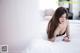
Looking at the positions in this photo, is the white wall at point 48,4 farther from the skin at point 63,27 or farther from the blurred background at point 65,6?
the skin at point 63,27

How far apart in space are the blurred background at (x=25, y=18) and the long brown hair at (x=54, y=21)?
0.08 ft

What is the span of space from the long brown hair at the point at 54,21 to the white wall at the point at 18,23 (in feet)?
0.30

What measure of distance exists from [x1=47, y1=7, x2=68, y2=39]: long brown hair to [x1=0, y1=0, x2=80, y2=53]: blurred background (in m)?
0.03

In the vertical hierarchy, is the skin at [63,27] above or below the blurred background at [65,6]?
below

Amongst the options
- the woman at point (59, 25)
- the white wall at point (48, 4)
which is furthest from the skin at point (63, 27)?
the white wall at point (48, 4)

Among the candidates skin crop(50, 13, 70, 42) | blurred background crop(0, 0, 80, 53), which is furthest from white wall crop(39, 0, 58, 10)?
skin crop(50, 13, 70, 42)

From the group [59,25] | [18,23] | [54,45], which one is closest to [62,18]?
[59,25]

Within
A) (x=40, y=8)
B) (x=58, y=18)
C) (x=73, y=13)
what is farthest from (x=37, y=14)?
(x=73, y=13)

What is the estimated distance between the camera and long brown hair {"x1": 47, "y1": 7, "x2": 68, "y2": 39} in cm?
105

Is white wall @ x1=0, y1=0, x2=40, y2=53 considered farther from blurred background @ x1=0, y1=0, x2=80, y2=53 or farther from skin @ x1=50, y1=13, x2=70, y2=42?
skin @ x1=50, y1=13, x2=70, y2=42

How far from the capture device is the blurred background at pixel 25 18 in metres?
1.05

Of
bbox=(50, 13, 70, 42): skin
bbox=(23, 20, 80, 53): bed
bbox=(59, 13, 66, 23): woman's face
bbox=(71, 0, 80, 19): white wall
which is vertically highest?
bbox=(71, 0, 80, 19): white wall

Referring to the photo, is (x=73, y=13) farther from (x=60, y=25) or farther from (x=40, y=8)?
(x=40, y=8)

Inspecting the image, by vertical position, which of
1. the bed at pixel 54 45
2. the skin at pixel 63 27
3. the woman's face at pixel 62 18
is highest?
the woman's face at pixel 62 18
